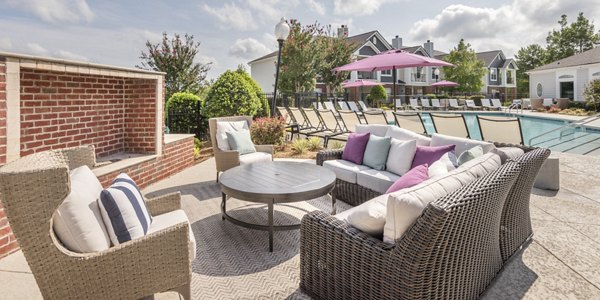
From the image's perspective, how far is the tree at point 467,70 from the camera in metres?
31.4

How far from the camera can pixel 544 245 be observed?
10.9ft

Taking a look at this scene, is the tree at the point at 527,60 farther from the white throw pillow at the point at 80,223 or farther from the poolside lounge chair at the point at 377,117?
the white throw pillow at the point at 80,223

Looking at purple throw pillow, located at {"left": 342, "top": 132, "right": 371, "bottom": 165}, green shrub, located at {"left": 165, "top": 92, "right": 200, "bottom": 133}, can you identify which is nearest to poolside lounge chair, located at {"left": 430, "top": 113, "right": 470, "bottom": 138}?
purple throw pillow, located at {"left": 342, "top": 132, "right": 371, "bottom": 165}

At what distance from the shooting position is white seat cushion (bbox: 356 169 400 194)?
4197mm

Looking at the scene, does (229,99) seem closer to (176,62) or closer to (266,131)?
(266,131)

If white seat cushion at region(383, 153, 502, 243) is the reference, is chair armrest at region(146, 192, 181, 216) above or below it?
below

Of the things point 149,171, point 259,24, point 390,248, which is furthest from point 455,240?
point 259,24

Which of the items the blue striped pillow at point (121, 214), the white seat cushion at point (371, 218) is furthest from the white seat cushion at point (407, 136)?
the blue striped pillow at point (121, 214)

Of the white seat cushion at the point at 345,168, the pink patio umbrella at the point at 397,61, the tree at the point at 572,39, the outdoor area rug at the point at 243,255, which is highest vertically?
the tree at the point at 572,39

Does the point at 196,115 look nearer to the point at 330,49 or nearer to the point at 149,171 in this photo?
the point at 149,171

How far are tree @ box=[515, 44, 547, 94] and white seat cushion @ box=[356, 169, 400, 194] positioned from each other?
42387 millimetres

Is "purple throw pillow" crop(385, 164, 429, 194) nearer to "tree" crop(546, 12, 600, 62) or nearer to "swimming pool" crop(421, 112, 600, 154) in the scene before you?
"swimming pool" crop(421, 112, 600, 154)

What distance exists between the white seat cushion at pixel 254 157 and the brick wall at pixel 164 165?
153cm

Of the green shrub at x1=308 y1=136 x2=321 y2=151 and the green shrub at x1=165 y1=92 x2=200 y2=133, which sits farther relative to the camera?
the green shrub at x1=165 y1=92 x2=200 y2=133
